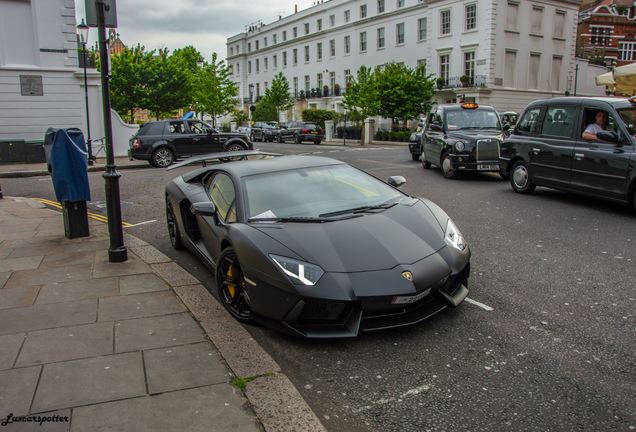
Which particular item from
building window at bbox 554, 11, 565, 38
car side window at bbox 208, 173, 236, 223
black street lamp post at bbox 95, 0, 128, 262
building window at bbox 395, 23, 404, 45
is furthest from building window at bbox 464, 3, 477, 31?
car side window at bbox 208, 173, 236, 223

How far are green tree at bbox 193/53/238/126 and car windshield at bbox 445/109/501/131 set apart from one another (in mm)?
42544

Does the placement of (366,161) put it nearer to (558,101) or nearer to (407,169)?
(407,169)

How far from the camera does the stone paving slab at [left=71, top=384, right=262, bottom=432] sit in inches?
112

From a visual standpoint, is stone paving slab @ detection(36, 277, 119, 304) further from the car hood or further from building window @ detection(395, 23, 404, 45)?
building window @ detection(395, 23, 404, 45)

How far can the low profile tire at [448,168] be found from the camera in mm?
13633

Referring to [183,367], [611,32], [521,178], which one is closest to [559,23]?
[611,32]

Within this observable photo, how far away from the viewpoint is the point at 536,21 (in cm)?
4772

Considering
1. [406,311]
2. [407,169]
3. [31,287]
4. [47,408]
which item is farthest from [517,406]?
[407,169]

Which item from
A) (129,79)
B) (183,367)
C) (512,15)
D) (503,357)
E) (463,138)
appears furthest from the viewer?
(512,15)

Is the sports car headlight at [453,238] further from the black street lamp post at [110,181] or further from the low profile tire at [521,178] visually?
the low profile tire at [521,178]

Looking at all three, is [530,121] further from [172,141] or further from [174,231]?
[172,141]

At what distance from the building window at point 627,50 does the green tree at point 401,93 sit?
3873cm

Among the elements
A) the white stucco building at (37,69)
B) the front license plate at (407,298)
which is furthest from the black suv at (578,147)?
the white stucco building at (37,69)

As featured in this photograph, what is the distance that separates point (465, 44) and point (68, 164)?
1756 inches
